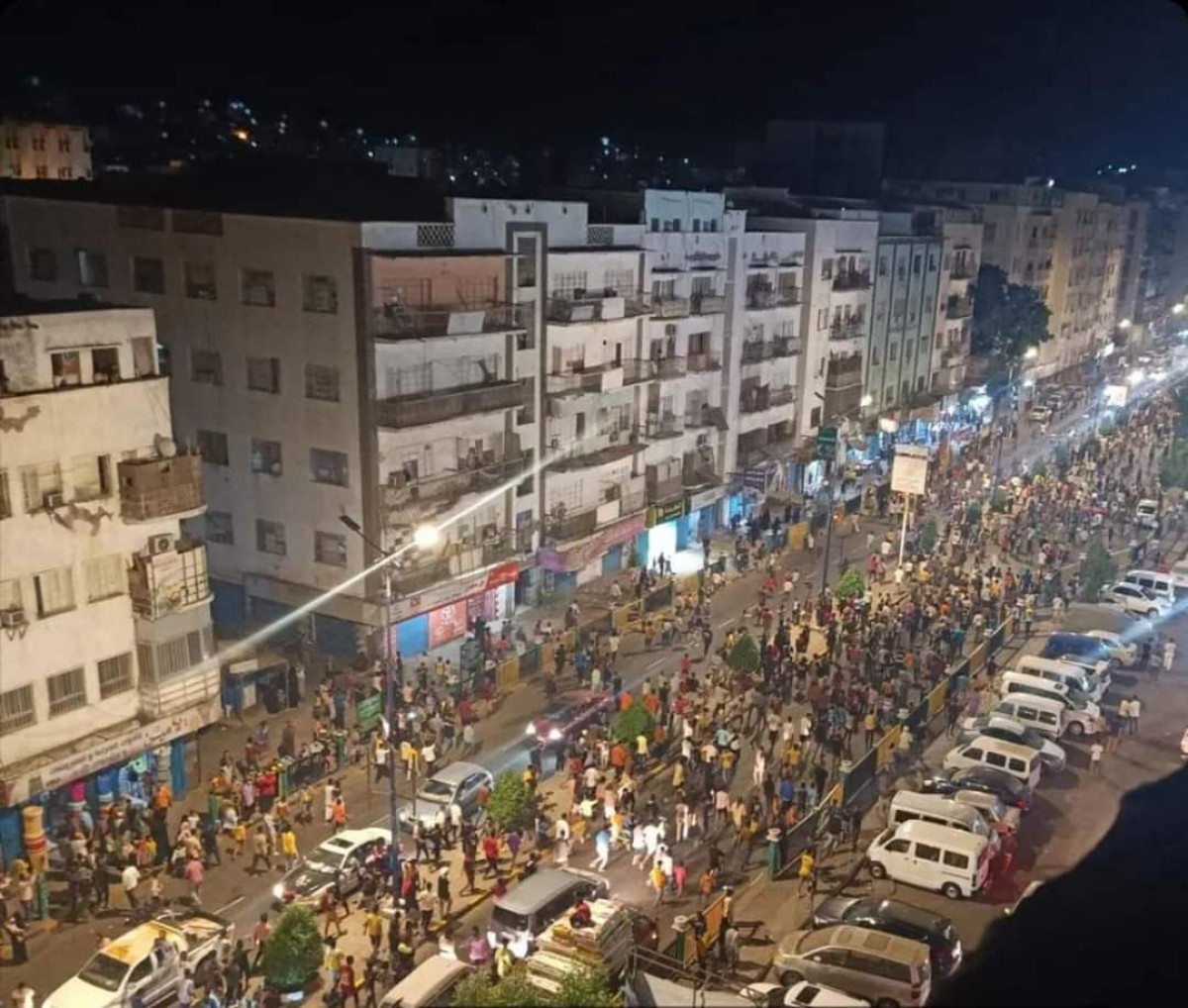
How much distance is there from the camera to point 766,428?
166ft

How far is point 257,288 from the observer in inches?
1268

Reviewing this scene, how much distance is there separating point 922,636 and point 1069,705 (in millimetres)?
6284

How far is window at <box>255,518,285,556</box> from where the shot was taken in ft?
111

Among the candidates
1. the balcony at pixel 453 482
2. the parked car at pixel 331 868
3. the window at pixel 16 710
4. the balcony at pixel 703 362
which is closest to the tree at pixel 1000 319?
the balcony at pixel 703 362

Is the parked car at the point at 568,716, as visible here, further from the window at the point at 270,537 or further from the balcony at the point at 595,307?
the balcony at the point at 595,307

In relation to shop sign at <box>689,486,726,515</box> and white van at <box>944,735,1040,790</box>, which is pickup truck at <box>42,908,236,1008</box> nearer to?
white van at <box>944,735,1040,790</box>

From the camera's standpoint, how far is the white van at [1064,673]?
3133 cm

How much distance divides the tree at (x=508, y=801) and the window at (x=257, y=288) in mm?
15906

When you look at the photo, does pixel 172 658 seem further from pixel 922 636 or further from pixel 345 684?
pixel 922 636

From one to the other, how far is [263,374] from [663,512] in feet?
52.3

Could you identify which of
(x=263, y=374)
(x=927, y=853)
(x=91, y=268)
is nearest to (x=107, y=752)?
(x=263, y=374)

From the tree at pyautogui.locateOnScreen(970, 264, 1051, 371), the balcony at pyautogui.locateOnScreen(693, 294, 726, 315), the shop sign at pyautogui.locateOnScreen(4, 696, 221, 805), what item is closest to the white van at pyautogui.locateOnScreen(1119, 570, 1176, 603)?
the balcony at pyautogui.locateOnScreen(693, 294, 726, 315)

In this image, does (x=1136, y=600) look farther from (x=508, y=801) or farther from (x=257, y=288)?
(x=257, y=288)

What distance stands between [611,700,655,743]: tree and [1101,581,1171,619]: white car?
21.2 m
